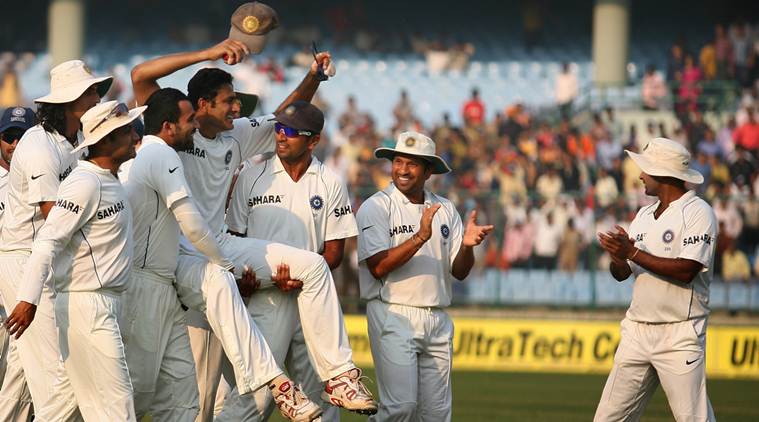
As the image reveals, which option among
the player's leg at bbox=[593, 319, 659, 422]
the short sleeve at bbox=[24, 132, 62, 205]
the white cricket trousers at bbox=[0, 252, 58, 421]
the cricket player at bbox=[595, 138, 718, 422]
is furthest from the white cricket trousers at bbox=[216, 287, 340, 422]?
the cricket player at bbox=[595, 138, 718, 422]

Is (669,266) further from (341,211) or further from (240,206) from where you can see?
(240,206)

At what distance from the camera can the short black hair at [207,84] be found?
9953 millimetres

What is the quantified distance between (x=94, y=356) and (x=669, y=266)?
419 centimetres

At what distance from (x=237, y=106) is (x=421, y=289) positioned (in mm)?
2077

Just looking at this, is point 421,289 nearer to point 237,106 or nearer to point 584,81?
point 237,106

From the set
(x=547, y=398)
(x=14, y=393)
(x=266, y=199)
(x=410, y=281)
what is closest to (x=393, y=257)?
(x=410, y=281)

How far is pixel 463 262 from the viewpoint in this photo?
1075cm

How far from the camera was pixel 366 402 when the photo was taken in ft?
30.5

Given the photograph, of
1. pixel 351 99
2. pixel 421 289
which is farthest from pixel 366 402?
pixel 351 99

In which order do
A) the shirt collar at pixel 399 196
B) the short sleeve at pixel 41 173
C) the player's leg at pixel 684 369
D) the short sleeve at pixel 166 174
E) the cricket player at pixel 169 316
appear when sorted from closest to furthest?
the short sleeve at pixel 166 174
the cricket player at pixel 169 316
the short sleeve at pixel 41 173
the player's leg at pixel 684 369
the shirt collar at pixel 399 196

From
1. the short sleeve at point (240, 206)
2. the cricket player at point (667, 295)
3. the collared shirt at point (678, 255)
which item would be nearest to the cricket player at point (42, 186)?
the short sleeve at point (240, 206)

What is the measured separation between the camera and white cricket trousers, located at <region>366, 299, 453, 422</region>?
10289 millimetres

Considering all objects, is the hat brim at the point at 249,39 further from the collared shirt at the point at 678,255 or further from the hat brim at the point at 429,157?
the collared shirt at the point at 678,255

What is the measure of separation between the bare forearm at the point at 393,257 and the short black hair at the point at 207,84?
1.82 meters
